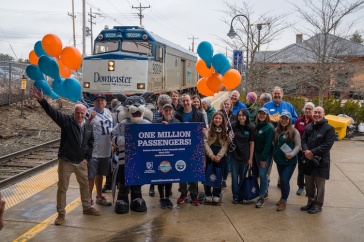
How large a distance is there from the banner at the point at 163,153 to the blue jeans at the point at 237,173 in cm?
59

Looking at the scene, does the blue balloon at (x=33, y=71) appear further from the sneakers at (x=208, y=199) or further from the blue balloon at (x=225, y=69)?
the sneakers at (x=208, y=199)

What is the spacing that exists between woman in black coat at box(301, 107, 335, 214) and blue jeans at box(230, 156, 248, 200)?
0.95m

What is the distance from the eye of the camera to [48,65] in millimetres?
5184

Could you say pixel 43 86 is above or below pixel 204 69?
below

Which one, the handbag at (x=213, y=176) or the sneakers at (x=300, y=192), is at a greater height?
the handbag at (x=213, y=176)

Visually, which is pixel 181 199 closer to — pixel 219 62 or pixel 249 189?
pixel 249 189

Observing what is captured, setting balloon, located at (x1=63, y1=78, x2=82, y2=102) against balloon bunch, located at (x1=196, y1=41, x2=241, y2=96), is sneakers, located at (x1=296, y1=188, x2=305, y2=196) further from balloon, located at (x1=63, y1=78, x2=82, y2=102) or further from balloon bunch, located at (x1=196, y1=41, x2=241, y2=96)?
balloon, located at (x1=63, y1=78, x2=82, y2=102)

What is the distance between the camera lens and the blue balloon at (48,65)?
515 cm

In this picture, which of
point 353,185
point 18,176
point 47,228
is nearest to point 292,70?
point 353,185

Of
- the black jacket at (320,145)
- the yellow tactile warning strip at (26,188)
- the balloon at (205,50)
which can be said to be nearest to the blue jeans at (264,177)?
the black jacket at (320,145)

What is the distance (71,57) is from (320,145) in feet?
13.1

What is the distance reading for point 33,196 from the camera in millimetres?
6238

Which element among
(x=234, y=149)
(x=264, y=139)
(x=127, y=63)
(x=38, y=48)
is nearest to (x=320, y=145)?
(x=264, y=139)

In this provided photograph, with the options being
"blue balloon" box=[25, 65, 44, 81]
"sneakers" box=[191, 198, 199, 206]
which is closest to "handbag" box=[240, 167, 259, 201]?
"sneakers" box=[191, 198, 199, 206]
